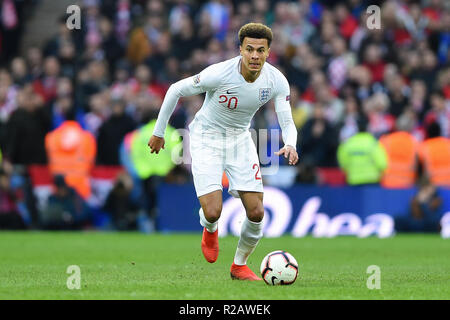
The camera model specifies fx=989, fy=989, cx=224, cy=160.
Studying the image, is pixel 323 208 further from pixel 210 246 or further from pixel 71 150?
pixel 210 246

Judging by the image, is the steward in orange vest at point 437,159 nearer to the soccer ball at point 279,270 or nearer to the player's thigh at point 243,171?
the player's thigh at point 243,171

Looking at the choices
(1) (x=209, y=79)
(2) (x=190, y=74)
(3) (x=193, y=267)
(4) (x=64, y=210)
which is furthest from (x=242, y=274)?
(2) (x=190, y=74)

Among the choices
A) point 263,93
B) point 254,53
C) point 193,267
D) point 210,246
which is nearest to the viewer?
point 254,53

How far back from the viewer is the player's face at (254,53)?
940 cm

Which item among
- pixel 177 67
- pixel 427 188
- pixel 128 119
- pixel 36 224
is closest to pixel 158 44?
pixel 177 67

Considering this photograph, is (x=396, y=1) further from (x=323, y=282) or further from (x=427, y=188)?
(x=323, y=282)

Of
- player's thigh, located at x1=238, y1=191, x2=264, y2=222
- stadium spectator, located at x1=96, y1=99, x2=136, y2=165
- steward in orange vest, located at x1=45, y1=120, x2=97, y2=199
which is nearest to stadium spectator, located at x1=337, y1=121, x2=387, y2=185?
stadium spectator, located at x1=96, y1=99, x2=136, y2=165

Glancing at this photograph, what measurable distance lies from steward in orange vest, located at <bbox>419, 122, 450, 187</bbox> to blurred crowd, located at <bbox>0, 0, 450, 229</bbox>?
0.03 meters

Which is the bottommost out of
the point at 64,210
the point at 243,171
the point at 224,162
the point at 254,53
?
the point at 243,171

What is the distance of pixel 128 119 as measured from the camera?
19.1 metres

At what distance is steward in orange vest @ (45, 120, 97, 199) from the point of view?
1848 cm

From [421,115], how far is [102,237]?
7745mm

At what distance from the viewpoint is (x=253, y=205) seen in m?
9.66

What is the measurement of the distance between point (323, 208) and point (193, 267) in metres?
6.82
